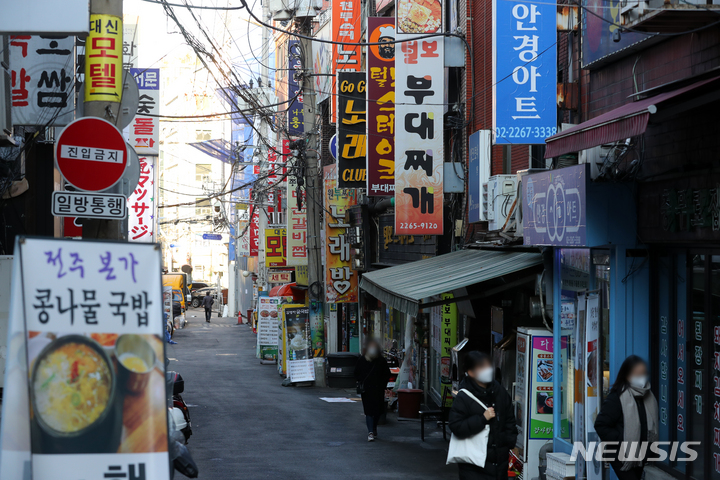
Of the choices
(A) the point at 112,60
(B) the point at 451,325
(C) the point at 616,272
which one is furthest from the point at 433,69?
(A) the point at 112,60

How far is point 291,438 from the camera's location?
14.4 metres

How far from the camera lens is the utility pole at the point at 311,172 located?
22.1 metres

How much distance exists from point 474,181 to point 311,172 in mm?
9150

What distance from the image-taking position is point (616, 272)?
8898mm

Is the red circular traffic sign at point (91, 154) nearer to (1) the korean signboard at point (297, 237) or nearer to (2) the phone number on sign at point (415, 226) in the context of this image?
(2) the phone number on sign at point (415, 226)

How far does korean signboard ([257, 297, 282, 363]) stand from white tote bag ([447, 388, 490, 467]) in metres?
23.4

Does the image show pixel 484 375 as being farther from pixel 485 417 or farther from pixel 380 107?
pixel 380 107

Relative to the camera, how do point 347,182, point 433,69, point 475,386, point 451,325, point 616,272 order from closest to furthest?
1. point 475,386
2. point 616,272
3. point 433,69
4. point 451,325
5. point 347,182

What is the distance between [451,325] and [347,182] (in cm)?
504

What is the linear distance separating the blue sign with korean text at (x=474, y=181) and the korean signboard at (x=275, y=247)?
1835 centimetres

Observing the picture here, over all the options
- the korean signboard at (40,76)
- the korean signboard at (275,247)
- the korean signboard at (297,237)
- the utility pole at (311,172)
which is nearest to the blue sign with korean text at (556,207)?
the korean signboard at (40,76)

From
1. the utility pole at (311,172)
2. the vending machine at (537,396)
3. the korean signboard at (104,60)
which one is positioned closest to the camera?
the korean signboard at (104,60)

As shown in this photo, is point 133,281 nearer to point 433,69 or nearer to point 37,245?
point 37,245

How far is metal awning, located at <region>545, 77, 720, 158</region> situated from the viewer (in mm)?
6340
